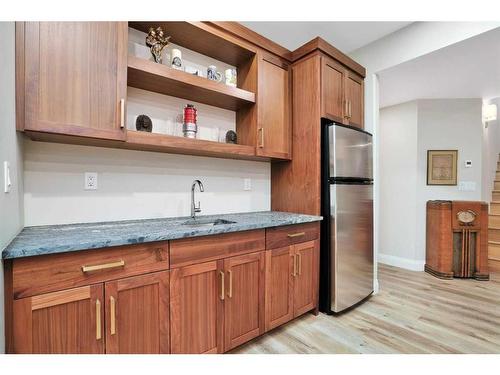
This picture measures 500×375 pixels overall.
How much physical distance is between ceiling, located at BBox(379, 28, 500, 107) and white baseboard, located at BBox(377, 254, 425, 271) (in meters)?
2.23

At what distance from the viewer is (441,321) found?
2121 millimetres

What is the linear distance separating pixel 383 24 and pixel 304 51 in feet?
2.59

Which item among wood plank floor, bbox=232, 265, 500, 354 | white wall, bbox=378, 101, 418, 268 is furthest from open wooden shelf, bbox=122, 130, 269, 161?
white wall, bbox=378, 101, 418, 268

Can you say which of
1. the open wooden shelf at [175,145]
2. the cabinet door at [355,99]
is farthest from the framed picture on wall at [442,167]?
the open wooden shelf at [175,145]

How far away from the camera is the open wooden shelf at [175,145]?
1.57m

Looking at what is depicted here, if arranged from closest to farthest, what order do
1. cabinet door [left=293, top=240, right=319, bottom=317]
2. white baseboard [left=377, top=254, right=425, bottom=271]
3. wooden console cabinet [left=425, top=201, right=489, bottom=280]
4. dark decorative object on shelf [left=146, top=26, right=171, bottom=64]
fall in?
dark decorative object on shelf [left=146, top=26, right=171, bottom=64]
cabinet door [left=293, top=240, right=319, bottom=317]
wooden console cabinet [left=425, top=201, right=489, bottom=280]
white baseboard [left=377, top=254, right=425, bottom=271]

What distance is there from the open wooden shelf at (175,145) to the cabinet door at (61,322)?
33.5 inches

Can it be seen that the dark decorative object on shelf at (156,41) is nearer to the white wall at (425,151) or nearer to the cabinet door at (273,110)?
the cabinet door at (273,110)

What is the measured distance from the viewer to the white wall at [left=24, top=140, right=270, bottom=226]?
1.50 metres

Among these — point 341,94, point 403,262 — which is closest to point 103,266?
point 341,94

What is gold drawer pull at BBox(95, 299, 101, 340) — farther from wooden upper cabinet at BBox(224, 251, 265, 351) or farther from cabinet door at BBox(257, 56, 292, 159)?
cabinet door at BBox(257, 56, 292, 159)

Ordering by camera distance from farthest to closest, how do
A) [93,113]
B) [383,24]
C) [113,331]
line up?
[383,24] → [93,113] → [113,331]

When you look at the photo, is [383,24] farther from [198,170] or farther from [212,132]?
[198,170]
